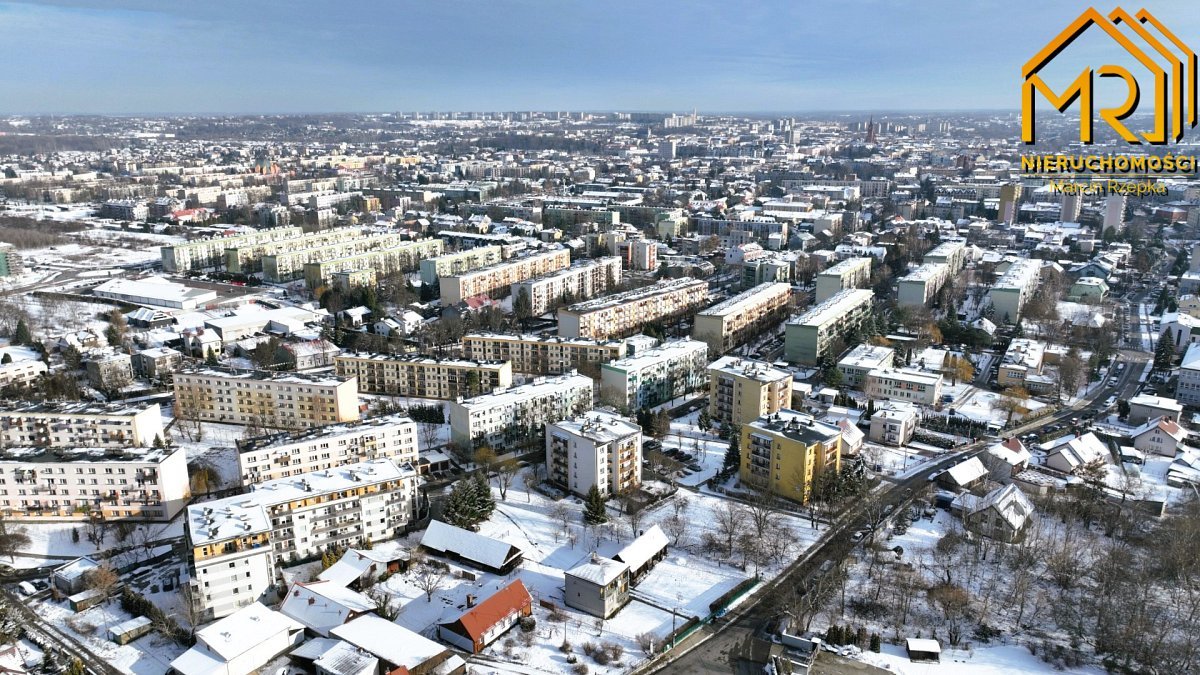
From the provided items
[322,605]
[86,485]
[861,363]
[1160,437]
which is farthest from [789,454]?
[86,485]

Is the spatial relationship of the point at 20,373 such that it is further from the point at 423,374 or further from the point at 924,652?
the point at 924,652

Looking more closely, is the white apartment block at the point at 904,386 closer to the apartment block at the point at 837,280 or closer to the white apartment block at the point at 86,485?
the apartment block at the point at 837,280

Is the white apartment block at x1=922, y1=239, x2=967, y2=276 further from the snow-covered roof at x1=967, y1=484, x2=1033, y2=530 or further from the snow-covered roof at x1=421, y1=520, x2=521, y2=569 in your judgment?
the snow-covered roof at x1=421, y1=520, x2=521, y2=569

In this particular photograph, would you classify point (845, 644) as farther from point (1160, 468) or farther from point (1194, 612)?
point (1160, 468)

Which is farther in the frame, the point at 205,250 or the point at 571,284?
the point at 205,250

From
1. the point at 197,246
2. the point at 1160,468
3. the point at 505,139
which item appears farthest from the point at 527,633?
the point at 505,139

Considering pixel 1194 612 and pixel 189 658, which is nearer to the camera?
pixel 189 658

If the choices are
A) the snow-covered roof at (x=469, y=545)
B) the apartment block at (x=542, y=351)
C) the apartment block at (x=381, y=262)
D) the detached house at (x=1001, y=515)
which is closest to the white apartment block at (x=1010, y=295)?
the apartment block at (x=542, y=351)
